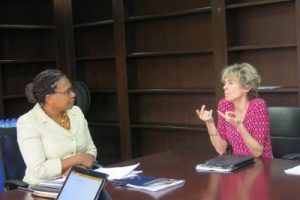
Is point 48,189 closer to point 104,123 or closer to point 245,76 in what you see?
point 245,76

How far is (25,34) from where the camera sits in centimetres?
538

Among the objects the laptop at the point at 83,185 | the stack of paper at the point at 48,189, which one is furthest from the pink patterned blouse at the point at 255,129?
the laptop at the point at 83,185

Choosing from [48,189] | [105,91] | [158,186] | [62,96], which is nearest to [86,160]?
[62,96]

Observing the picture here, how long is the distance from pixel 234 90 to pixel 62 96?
102cm

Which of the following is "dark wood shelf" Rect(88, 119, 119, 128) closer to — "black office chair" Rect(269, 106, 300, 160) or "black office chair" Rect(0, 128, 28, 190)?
"black office chair" Rect(269, 106, 300, 160)

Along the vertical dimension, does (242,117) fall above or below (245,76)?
below

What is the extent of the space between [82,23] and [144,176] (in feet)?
11.7

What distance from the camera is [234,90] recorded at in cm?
291

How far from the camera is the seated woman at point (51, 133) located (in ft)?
8.43

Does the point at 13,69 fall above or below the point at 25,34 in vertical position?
below

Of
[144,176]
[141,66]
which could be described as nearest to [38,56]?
[141,66]

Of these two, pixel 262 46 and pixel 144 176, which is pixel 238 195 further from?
pixel 262 46

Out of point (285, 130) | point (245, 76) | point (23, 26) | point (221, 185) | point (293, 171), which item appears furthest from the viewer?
point (23, 26)

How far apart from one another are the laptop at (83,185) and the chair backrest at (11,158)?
48.1 inches
